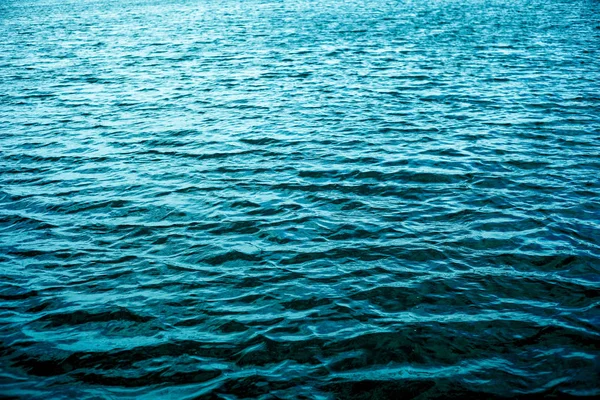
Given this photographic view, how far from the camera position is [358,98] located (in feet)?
79.5

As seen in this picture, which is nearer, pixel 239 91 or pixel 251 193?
pixel 251 193

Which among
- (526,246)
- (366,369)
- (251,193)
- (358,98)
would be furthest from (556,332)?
(358,98)

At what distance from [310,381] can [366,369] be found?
1.06 m

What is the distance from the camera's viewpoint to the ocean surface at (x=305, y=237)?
8078 millimetres

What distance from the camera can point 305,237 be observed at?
1204 centimetres

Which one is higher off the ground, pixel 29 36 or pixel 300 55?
pixel 29 36

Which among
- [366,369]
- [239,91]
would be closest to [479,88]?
[239,91]

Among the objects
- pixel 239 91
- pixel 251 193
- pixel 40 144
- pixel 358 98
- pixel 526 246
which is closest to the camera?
pixel 526 246

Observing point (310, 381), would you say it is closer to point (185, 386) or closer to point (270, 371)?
point (270, 371)

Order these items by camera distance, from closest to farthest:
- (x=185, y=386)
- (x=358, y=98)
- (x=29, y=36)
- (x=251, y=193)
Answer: (x=185, y=386), (x=251, y=193), (x=358, y=98), (x=29, y=36)

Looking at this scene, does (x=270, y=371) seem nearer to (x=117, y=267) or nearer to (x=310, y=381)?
(x=310, y=381)

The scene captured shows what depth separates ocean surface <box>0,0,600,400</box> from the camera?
808 centimetres

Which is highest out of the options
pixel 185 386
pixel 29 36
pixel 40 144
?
pixel 29 36

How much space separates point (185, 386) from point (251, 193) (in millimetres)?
7547
